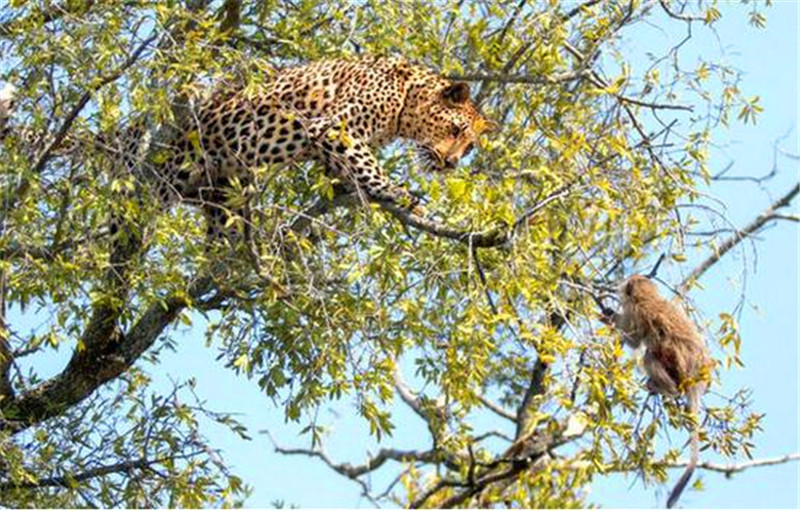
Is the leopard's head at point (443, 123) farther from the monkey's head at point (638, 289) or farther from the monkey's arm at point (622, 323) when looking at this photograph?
the monkey's arm at point (622, 323)

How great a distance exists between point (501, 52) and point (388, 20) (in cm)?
69

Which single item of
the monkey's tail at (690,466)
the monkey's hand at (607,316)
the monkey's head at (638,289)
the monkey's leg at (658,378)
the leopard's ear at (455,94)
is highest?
the leopard's ear at (455,94)

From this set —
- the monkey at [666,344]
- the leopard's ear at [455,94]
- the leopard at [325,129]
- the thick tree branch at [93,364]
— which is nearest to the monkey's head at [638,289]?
the monkey at [666,344]

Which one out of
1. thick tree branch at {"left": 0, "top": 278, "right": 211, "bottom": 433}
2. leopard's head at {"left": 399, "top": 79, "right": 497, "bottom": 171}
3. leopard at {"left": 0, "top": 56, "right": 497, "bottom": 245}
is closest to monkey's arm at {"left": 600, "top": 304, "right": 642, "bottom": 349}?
leopard at {"left": 0, "top": 56, "right": 497, "bottom": 245}

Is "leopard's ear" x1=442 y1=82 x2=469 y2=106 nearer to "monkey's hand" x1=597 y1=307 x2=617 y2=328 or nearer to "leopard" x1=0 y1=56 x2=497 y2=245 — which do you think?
"leopard" x1=0 y1=56 x2=497 y2=245

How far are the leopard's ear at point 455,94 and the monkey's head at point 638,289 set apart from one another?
1.93 metres

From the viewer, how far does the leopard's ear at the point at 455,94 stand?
1116 centimetres

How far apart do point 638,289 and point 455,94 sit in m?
2.08

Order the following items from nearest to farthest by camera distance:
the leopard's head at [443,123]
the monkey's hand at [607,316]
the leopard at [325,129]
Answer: the monkey's hand at [607,316], the leopard at [325,129], the leopard's head at [443,123]

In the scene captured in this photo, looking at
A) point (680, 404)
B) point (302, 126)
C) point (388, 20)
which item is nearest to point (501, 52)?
point (388, 20)

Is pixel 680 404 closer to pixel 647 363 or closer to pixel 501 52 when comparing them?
pixel 647 363

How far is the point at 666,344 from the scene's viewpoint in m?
9.34

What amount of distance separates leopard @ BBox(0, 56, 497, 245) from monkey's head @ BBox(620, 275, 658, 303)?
1.24m

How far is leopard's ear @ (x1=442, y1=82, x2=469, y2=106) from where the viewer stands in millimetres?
11164
